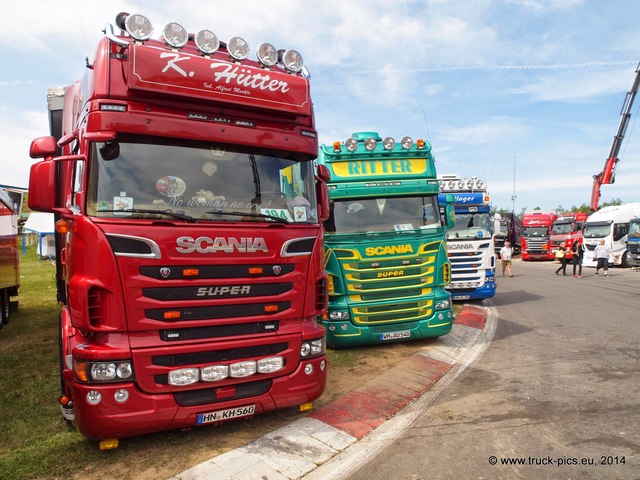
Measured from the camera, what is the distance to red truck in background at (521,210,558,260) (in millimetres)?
35031

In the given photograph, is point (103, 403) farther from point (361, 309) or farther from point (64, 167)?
point (361, 309)

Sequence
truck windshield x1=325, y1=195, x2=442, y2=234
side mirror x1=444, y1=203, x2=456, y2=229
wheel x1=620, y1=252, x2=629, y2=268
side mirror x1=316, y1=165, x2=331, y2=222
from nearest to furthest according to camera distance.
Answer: side mirror x1=316, y1=165, x2=331, y2=222 < truck windshield x1=325, y1=195, x2=442, y2=234 < side mirror x1=444, y1=203, x2=456, y2=229 < wheel x1=620, y1=252, x2=629, y2=268

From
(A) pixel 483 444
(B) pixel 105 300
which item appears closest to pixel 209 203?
(B) pixel 105 300

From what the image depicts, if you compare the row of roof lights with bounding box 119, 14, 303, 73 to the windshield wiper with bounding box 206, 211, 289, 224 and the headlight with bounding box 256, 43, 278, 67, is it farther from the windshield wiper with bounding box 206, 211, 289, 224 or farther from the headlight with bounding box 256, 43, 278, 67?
the windshield wiper with bounding box 206, 211, 289, 224

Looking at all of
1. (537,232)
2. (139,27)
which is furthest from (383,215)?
(537,232)

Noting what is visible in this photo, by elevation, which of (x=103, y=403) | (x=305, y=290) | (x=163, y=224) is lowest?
(x=103, y=403)

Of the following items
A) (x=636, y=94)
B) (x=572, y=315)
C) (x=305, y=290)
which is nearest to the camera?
(x=305, y=290)

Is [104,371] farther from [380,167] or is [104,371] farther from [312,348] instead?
[380,167]

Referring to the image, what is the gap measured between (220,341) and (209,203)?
1.23 metres

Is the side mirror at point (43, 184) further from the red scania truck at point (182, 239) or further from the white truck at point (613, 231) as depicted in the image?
the white truck at point (613, 231)

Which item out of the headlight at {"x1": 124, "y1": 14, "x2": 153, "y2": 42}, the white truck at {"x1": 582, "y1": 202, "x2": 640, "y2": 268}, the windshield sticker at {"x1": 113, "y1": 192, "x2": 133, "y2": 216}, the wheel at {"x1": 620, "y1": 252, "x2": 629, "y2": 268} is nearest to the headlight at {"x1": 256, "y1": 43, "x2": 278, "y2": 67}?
the headlight at {"x1": 124, "y1": 14, "x2": 153, "y2": 42}

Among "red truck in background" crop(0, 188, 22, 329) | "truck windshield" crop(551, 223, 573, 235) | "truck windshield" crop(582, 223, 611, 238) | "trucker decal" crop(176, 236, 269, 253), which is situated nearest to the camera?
"trucker decal" crop(176, 236, 269, 253)

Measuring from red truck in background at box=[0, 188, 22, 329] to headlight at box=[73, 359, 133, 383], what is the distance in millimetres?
7430

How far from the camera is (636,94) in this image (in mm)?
33469
